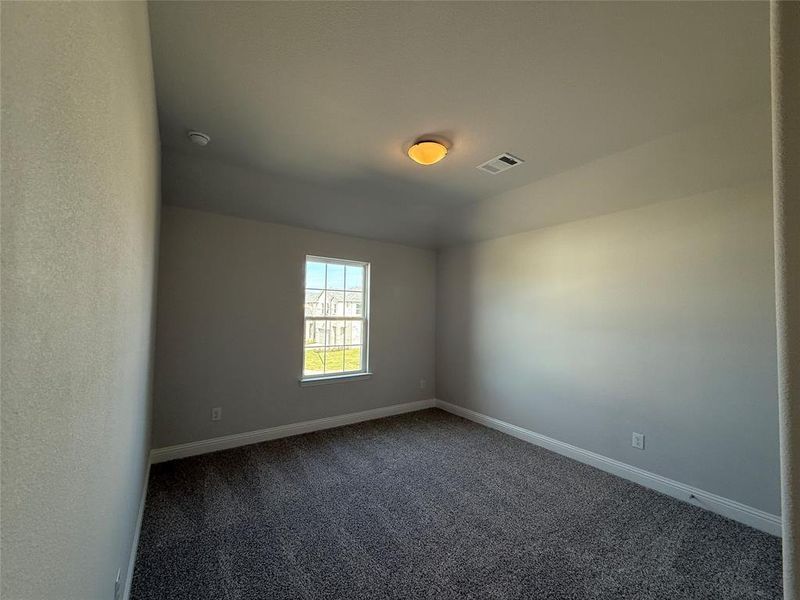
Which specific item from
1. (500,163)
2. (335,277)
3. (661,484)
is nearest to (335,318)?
(335,277)

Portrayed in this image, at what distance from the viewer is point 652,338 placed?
283 centimetres

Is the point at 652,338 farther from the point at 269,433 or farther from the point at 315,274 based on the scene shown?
the point at 269,433

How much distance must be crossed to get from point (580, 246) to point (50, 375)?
371cm

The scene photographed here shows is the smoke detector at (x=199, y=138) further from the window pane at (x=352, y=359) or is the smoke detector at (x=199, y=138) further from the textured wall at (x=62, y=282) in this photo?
the window pane at (x=352, y=359)

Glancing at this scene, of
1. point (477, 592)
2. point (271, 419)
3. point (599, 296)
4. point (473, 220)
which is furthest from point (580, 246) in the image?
point (271, 419)

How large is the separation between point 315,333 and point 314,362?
1.12 ft

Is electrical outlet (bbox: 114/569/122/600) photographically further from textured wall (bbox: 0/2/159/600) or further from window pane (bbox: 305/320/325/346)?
window pane (bbox: 305/320/325/346)

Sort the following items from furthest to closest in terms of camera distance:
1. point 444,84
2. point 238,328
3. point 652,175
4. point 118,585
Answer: point 238,328 → point 652,175 → point 444,84 → point 118,585

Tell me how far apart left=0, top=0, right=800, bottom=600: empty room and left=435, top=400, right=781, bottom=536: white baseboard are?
0.02 meters

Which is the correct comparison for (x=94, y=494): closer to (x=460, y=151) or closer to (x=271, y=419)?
(x=460, y=151)

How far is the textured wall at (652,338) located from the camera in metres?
2.33

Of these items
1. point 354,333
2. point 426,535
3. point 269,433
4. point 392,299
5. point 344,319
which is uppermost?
point 392,299

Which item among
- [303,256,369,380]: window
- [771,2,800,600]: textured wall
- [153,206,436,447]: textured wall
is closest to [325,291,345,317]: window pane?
[303,256,369,380]: window

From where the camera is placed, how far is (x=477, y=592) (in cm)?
171
